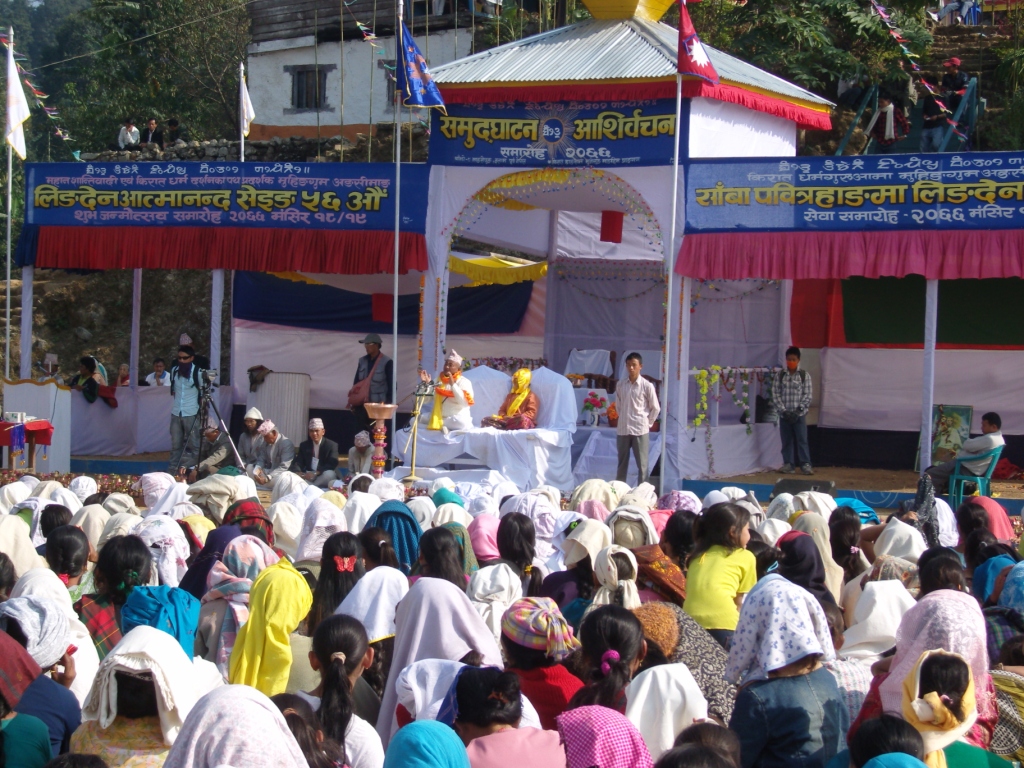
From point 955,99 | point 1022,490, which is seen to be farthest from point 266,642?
point 955,99

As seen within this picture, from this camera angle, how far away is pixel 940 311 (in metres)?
13.1

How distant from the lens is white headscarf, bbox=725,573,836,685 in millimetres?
3670

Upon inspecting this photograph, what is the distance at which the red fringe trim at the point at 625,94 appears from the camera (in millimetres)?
11367

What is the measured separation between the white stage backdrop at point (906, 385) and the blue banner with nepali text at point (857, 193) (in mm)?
2806

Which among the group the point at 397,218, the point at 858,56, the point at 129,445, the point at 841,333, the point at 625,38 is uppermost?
the point at 858,56

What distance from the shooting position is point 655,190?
11664mm

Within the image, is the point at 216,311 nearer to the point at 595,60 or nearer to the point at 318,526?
the point at 595,60

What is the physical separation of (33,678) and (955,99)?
15.5 m

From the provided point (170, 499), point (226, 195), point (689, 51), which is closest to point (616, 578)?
point (170, 499)

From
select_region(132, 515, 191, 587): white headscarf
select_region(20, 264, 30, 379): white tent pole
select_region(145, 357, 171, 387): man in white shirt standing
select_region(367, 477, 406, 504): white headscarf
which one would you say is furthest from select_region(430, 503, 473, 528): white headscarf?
select_region(145, 357, 171, 387): man in white shirt standing

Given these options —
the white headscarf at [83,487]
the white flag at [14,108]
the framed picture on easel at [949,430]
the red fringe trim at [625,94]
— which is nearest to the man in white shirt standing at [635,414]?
the red fringe trim at [625,94]

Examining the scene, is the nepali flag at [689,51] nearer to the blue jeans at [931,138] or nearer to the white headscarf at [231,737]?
the blue jeans at [931,138]

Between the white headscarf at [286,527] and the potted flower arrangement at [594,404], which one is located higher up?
the potted flower arrangement at [594,404]

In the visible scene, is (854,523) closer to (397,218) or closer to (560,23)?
(397,218)
